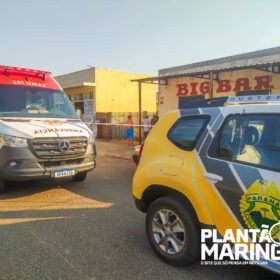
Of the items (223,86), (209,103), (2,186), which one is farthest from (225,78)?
(209,103)

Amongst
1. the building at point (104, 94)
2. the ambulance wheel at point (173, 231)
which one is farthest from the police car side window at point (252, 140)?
the building at point (104, 94)

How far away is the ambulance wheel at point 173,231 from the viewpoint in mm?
3023

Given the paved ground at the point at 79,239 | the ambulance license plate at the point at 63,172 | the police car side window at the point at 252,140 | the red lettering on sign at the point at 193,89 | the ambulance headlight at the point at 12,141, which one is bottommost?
the paved ground at the point at 79,239

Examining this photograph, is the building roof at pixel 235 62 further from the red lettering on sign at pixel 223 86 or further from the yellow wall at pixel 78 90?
the yellow wall at pixel 78 90

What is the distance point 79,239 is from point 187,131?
6.70 feet

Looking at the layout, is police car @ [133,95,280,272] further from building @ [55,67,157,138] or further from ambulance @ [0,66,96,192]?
building @ [55,67,157,138]

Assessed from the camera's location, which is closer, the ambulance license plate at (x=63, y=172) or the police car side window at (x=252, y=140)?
the police car side window at (x=252, y=140)

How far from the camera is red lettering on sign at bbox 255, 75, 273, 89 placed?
11.3 metres

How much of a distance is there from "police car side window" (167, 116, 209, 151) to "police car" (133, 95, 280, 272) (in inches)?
0.4

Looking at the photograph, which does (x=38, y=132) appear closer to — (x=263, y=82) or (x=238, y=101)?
(x=238, y=101)

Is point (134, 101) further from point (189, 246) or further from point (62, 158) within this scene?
point (189, 246)

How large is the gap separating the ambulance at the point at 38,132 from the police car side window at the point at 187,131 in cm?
318

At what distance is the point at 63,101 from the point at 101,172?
2.31m

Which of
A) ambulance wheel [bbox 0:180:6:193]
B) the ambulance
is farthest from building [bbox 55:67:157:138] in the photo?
ambulance wheel [bbox 0:180:6:193]
